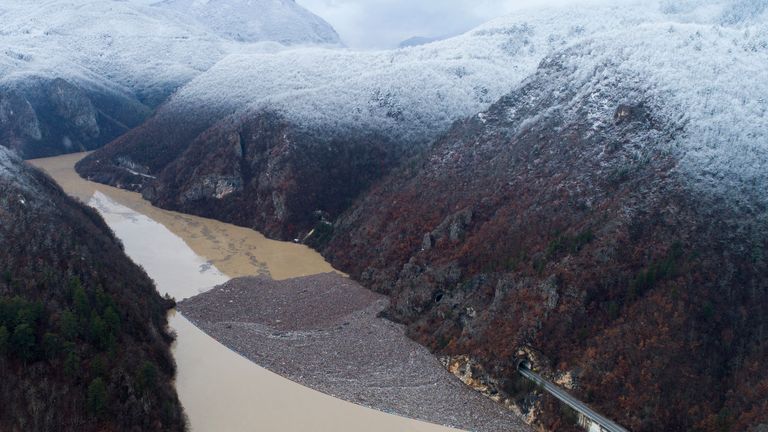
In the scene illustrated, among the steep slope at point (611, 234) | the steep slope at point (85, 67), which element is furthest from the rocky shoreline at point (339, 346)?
the steep slope at point (85, 67)

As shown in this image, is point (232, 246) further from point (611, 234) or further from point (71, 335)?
point (611, 234)

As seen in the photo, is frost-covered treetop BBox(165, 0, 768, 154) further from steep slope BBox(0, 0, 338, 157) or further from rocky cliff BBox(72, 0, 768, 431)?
steep slope BBox(0, 0, 338, 157)

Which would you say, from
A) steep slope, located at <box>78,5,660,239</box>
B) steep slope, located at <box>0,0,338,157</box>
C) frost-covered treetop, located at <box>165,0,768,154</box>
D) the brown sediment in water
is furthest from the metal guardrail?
steep slope, located at <box>0,0,338,157</box>

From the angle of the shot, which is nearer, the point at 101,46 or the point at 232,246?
the point at 232,246

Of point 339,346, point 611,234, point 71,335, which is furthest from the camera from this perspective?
point 339,346

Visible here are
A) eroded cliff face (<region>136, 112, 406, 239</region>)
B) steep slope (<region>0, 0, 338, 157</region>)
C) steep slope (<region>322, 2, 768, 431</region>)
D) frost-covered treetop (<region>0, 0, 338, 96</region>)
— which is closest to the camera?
steep slope (<region>322, 2, 768, 431</region>)

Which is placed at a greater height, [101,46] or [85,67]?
[101,46]

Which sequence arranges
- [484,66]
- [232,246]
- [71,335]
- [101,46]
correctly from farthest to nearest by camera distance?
[101,46] → [484,66] → [232,246] → [71,335]

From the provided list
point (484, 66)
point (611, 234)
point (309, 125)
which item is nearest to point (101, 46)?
point (309, 125)
